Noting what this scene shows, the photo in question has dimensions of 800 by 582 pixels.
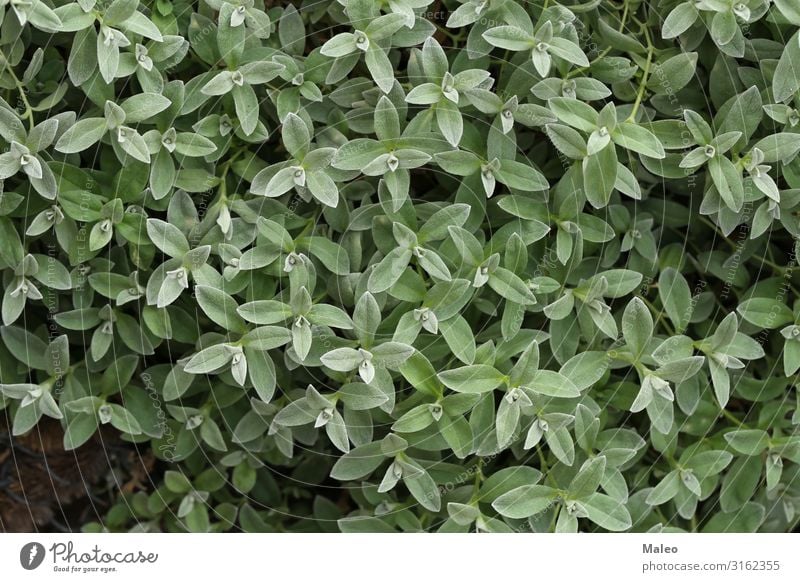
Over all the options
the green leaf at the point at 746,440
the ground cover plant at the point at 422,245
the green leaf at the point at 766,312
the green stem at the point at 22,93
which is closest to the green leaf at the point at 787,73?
the ground cover plant at the point at 422,245

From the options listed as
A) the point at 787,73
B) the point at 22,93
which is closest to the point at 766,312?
the point at 787,73

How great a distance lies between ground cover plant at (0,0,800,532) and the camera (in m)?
1.17

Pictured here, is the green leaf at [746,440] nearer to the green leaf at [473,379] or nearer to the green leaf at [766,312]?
the green leaf at [766,312]

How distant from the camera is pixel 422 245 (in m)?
1.20

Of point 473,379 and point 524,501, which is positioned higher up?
point 473,379

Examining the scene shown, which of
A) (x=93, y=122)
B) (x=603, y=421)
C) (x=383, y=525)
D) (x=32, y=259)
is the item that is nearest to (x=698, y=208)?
(x=603, y=421)

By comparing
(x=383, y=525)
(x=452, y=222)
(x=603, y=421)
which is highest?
(x=452, y=222)

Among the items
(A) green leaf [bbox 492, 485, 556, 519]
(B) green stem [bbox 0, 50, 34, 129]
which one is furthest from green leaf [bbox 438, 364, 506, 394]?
(B) green stem [bbox 0, 50, 34, 129]

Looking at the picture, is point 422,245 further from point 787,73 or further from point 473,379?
point 787,73

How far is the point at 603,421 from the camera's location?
4.33 feet

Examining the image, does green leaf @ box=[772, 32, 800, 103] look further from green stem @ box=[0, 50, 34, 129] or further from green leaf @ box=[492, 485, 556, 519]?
green stem @ box=[0, 50, 34, 129]

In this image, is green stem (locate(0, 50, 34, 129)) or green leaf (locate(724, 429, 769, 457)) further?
green leaf (locate(724, 429, 769, 457))

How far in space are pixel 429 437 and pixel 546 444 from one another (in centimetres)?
25

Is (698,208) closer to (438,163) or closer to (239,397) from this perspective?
(438,163)
